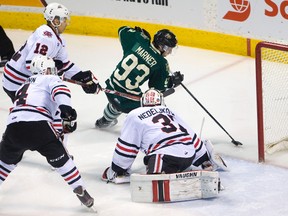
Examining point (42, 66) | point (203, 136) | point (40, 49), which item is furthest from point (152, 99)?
point (203, 136)

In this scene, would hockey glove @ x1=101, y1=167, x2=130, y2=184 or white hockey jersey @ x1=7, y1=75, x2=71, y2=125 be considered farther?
hockey glove @ x1=101, y1=167, x2=130, y2=184

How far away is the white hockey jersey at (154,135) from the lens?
4918 mm

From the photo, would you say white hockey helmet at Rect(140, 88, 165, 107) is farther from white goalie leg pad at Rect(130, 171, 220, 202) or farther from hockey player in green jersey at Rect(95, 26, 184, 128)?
hockey player in green jersey at Rect(95, 26, 184, 128)

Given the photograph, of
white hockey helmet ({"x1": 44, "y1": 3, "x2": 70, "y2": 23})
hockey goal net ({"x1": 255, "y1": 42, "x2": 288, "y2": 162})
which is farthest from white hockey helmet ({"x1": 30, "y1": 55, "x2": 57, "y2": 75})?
hockey goal net ({"x1": 255, "y1": 42, "x2": 288, "y2": 162})

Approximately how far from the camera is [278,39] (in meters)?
7.04

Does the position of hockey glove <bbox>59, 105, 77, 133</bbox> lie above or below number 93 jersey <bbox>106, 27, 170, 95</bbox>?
above

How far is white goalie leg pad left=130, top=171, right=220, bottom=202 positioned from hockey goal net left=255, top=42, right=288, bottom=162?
72 centimetres

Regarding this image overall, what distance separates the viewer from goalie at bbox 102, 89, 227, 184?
490 centimetres

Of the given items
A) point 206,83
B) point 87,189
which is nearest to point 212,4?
point 206,83

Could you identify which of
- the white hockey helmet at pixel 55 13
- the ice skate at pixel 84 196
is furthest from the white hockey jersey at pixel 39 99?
the white hockey helmet at pixel 55 13

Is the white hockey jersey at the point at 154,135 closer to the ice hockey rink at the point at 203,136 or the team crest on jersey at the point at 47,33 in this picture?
the ice hockey rink at the point at 203,136

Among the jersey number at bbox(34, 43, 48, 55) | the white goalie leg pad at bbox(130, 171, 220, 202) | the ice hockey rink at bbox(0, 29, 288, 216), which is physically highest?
the jersey number at bbox(34, 43, 48, 55)

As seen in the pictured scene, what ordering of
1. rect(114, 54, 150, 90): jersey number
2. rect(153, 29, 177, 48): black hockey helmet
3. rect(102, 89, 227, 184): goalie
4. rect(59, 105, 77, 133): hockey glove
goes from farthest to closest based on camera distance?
1. rect(114, 54, 150, 90): jersey number
2. rect(153, 29, 177, 48): black hockey helmet
3. rect(102, 89, 227, 184): goalie
4. rect(59, 105, 77, 133): hockey glove

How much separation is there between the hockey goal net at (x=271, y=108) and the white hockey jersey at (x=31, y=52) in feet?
4.30
